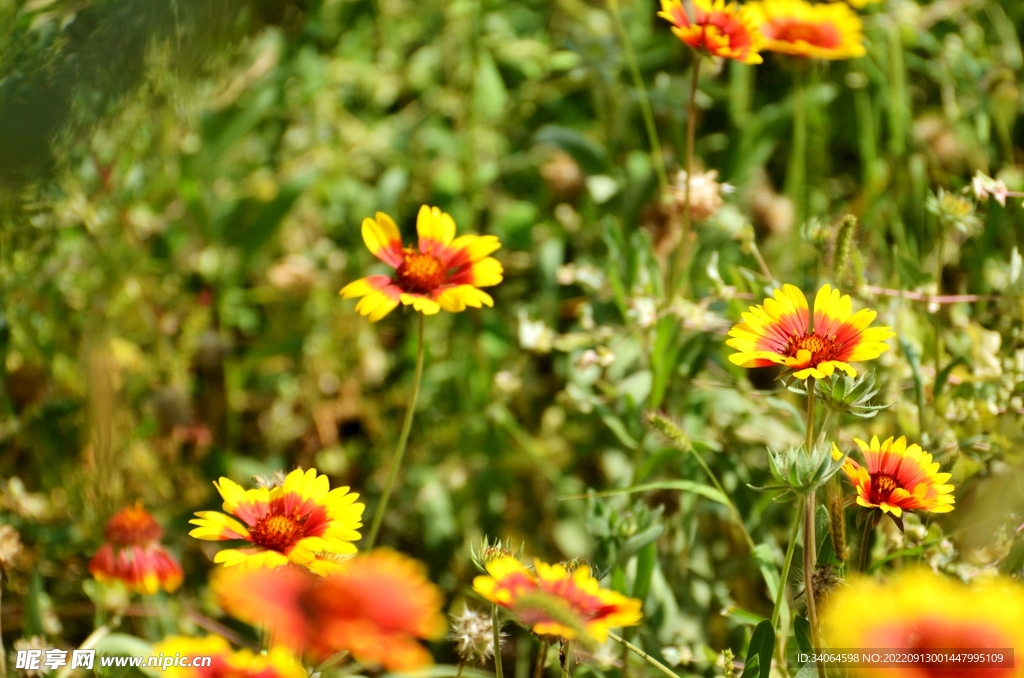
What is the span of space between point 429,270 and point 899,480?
547 mm

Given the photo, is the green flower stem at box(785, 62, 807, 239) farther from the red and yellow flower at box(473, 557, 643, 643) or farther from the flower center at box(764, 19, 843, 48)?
the red and yellow flower at box(473, 557, 643, 643)

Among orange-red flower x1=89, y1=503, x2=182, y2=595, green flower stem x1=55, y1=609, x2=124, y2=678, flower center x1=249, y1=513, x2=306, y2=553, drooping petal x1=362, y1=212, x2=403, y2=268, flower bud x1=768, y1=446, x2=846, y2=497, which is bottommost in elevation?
green flower stem x1=55, y1=609, x2=124, y2=678

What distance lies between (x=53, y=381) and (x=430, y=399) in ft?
2.23

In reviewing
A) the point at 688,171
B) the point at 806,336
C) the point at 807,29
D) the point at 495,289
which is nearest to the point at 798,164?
the point at 807,29

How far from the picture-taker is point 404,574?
83 cm

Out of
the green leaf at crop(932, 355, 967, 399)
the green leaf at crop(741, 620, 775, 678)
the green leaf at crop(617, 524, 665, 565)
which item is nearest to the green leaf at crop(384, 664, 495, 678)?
the green leaf at crop(617, 524, 665, 565)

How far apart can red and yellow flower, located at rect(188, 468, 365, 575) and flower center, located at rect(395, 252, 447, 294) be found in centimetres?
25

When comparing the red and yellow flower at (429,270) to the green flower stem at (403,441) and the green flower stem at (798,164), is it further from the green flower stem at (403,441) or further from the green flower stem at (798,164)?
the green flower stem at (798,164)

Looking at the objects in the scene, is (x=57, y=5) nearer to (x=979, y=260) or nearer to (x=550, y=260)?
(x=550, y=260)

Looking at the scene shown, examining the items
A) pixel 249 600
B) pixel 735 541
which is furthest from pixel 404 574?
pixel 735 541

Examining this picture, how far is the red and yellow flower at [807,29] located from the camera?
126 centimetres

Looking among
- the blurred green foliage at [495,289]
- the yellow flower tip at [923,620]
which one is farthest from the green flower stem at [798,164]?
the yellow flower tip at [923,620]

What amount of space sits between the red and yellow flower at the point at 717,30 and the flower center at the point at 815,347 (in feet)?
1.18

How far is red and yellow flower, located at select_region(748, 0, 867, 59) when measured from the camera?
126cm
